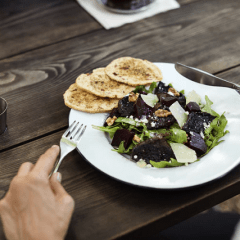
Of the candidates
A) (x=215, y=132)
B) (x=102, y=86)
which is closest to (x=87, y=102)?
(x=102, y=86)

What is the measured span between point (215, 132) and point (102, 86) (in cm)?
60

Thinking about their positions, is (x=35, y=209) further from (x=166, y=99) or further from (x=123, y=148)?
(x=166, y=99)

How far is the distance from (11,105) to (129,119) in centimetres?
67

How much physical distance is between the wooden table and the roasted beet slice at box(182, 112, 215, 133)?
224mm

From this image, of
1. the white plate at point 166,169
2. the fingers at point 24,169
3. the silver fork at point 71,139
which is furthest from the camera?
the silver fork at point 71,139

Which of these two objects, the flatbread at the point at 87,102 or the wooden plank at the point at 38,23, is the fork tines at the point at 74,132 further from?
the wooden plank at the point at 38,23

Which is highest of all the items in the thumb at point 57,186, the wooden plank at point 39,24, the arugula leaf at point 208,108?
the wooden plank at point 39,24

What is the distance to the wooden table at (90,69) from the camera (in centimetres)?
113

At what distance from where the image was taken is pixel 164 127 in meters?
1.35

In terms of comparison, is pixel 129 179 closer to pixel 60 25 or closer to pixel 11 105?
pixel 11 105

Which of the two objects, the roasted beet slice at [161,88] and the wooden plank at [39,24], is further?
the wooden plank at [39,24]

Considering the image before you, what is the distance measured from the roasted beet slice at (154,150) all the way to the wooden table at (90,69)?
4.9 inches

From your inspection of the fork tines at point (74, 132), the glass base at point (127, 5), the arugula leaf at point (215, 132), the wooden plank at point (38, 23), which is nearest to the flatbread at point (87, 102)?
the fork tines at point (74, 132)

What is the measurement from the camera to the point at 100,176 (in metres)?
1.24
